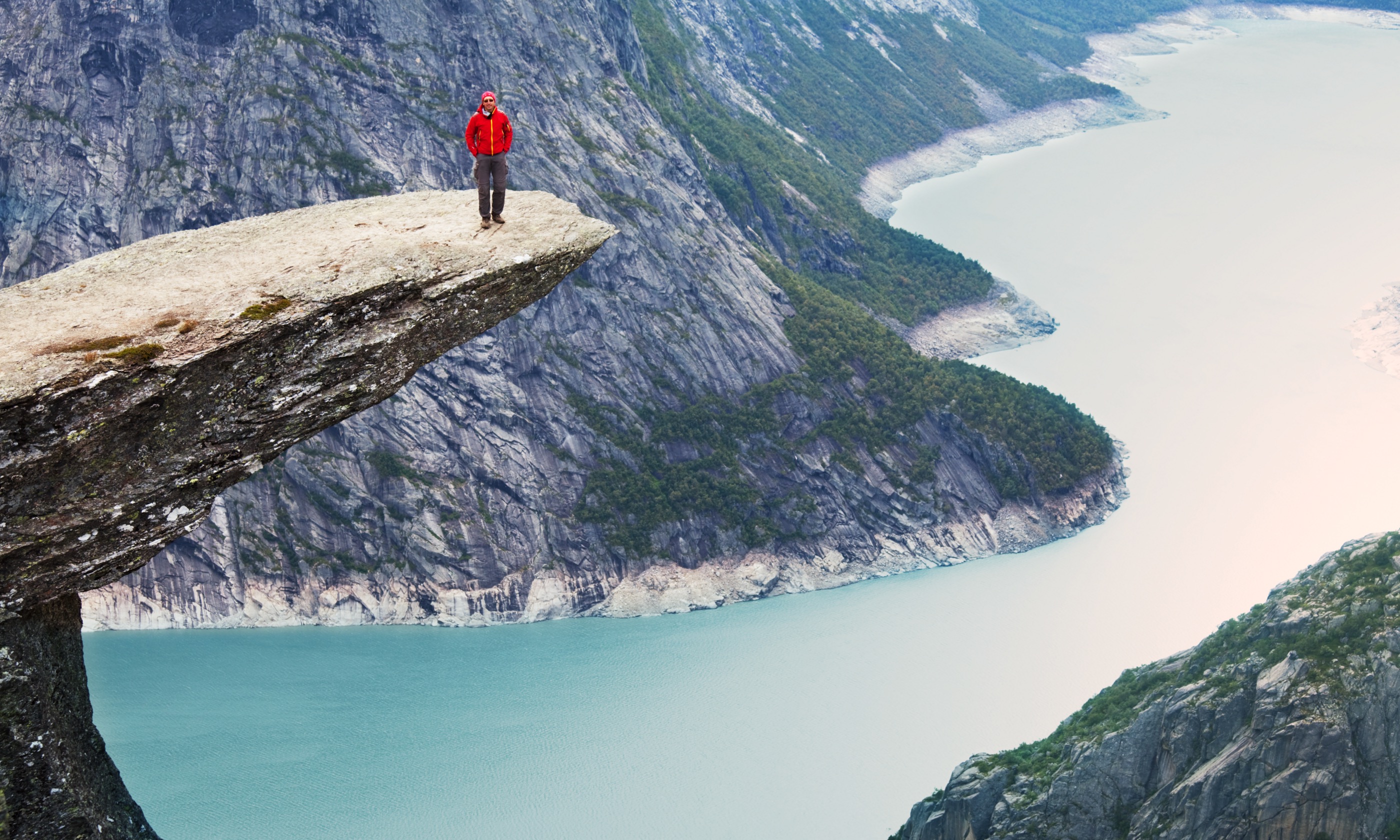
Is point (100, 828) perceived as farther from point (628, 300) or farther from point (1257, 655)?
point (628, 300)

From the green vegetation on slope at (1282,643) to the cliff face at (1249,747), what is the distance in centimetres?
7

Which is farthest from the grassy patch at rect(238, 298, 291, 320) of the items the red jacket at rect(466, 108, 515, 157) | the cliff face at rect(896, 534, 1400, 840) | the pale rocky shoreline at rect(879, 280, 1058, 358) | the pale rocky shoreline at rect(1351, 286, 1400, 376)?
the pale rocky shoreline at rect(1351, 286, 1400, 376)

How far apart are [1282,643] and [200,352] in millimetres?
38122

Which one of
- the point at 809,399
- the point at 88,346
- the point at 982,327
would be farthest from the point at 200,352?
Answer: the point at 982,327

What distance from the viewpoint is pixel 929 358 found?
4213 inches

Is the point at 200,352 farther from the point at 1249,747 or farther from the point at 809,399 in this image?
the point at 809,399

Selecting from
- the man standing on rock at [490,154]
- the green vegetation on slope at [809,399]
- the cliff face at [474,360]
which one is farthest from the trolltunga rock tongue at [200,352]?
the green vegetation on slope at [809,399]

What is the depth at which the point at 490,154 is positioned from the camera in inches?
1124

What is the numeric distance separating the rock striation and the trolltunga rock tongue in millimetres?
41

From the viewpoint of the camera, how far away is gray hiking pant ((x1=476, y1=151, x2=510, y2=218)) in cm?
2823

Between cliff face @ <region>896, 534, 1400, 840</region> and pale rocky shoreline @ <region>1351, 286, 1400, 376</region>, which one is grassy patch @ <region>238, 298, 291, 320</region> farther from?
pale rocky shoreline @ <region>1351, 286, 1400, 376</region>

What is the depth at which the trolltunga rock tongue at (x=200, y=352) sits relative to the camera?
22.3 meters

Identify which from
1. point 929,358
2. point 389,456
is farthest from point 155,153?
point 929,358

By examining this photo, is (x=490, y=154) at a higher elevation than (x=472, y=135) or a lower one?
lower
